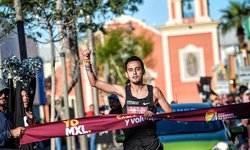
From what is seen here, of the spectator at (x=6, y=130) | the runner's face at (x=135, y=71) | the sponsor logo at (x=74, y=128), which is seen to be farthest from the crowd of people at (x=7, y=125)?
the runner's face at (x=135, y=71)

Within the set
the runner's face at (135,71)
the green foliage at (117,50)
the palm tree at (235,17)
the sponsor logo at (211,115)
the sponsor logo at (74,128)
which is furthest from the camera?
the palm tree at (235,17)

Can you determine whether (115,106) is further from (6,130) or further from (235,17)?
(235,17)

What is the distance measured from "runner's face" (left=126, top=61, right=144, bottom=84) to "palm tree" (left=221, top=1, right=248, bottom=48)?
61.1 metres

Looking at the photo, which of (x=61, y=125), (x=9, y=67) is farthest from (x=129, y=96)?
(x=9, y=67)

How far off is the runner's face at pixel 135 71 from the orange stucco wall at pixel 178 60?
202ft

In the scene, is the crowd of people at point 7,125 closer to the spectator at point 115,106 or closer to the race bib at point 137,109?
the race bib at point 137,109

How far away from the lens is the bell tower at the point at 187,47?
229ft

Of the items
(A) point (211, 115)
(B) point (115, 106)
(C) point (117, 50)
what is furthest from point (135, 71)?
(C) point (117, 50)

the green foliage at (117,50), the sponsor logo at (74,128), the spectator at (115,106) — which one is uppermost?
the green foliage at (117,50)

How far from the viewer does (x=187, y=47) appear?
70.2 metres

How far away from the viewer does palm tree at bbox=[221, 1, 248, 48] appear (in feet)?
225

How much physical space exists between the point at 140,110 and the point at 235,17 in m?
62.2

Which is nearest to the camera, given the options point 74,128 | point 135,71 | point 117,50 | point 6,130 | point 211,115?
point 6,130

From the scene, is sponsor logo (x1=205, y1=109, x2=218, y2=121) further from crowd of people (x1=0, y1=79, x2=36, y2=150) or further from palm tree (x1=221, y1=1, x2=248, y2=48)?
palm tree (x1=221, y1=1, x2=248, y2=48)
